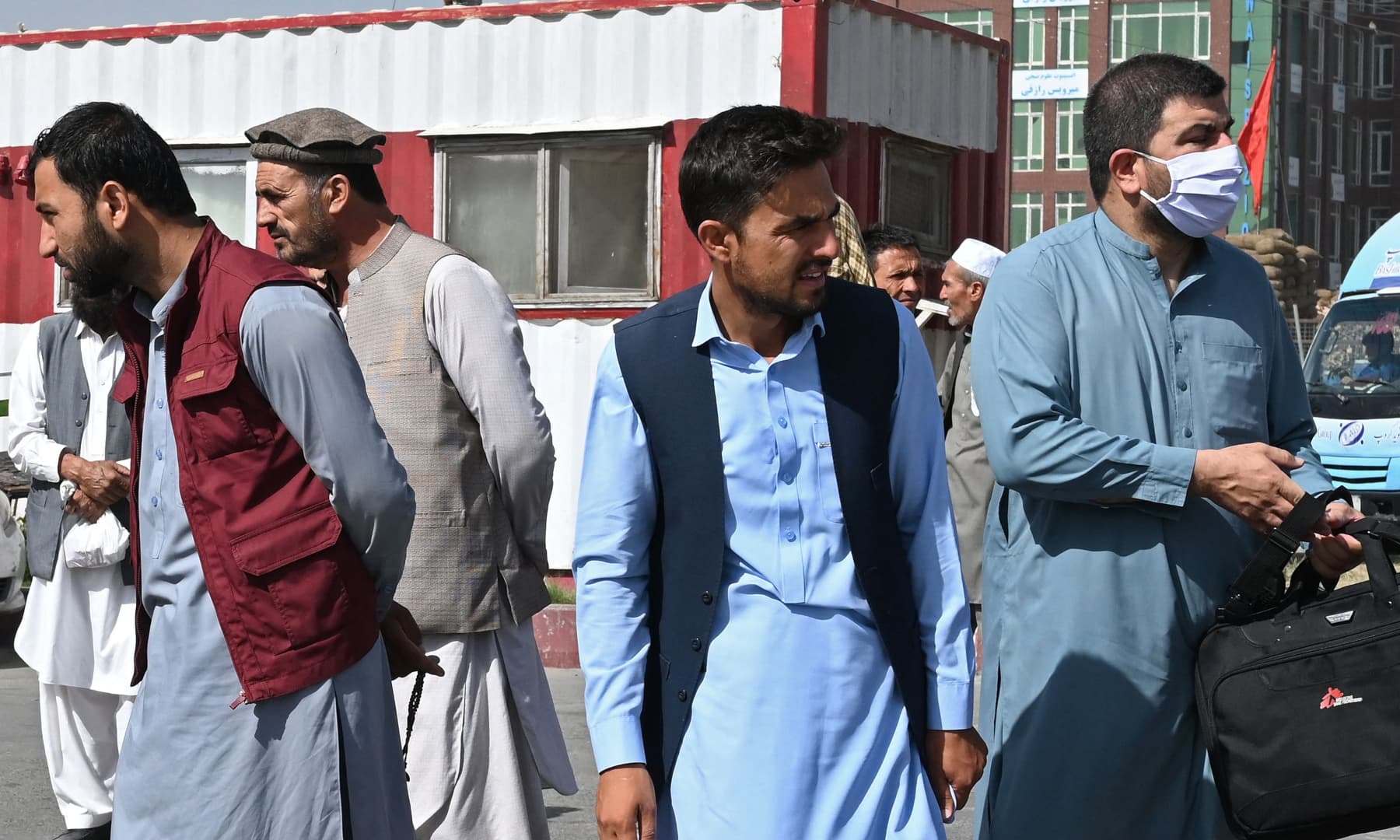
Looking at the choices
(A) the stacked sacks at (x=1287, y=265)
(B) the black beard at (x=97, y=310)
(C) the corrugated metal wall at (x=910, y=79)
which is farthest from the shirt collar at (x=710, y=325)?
(A) the stacked sacks at (x=1287, y=265)

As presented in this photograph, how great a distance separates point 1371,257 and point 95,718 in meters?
16.7

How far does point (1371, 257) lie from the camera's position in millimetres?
20531

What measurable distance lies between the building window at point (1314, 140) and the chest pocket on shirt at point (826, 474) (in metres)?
73.1

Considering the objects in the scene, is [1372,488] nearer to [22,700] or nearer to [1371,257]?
[1371,257]

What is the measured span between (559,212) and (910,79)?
2.41 metres

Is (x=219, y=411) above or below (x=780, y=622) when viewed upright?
above

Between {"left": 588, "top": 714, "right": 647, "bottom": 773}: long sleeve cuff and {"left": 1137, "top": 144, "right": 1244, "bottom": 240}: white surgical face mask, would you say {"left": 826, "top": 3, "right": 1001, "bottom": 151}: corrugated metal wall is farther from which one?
{"left": 588, "top": 714, "right": 647, "bottom": 773}: long sleeve cuff

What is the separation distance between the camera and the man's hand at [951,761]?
352 cm

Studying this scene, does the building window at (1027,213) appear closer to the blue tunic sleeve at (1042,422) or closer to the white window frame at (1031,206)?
the white window frame at (1031,206)

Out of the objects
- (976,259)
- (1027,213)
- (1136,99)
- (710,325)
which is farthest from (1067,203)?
(710,325)

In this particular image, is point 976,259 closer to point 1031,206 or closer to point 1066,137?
point 1066,137

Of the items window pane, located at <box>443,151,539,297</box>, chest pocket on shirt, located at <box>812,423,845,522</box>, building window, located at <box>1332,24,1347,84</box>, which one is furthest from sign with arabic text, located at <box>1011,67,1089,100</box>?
chest pocket on shirt, located at <box>812,423,845,522</box>

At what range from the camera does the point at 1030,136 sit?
234ft

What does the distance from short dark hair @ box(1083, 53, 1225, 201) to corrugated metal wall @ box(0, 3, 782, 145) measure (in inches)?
304
